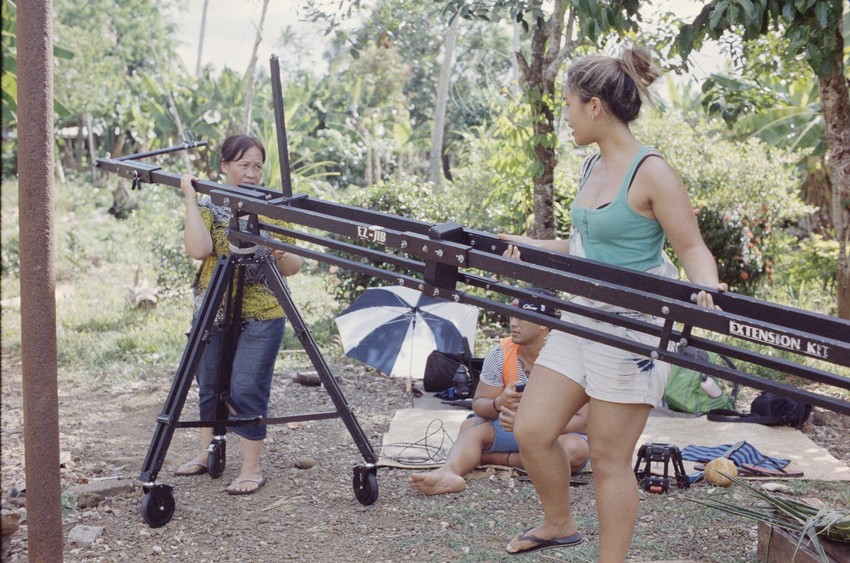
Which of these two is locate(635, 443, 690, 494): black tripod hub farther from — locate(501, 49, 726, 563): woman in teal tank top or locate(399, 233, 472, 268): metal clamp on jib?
locate(399, 233, 472, 268): metal clamp on jib

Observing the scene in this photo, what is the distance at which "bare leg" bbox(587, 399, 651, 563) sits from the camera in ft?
9.77

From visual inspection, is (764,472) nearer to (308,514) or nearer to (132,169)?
(308,514)

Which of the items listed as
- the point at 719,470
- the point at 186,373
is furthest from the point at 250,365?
the point at 719,470

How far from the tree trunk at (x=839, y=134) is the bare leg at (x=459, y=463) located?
10.1 feet

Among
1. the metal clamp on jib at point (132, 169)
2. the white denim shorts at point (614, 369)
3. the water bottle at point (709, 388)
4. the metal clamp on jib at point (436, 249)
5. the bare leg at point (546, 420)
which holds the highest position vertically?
the metal clamp on jib at point (132, 169)

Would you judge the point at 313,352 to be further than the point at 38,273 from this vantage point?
Yes

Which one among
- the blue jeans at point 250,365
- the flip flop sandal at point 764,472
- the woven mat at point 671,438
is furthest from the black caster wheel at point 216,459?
the flip flop sandal at point 764,472

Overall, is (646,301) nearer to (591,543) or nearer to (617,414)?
(617,414)

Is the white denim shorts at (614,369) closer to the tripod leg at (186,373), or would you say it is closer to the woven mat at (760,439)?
the tripod leg at (186,373)

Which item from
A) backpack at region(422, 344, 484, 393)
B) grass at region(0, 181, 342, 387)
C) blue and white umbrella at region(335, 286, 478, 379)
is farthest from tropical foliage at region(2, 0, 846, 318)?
backpack at region(422, 344, 484, 393)

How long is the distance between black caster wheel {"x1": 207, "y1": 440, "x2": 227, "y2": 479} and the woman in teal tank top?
2.17 meters

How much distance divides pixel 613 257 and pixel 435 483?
6.67ft

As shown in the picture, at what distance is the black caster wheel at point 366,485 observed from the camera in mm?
4426

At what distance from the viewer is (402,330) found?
6457 millimetres
